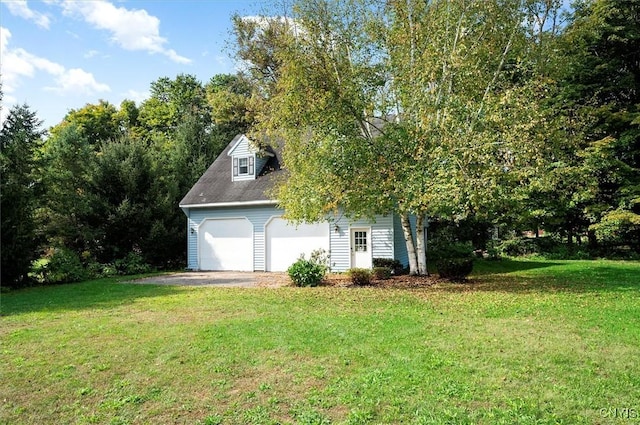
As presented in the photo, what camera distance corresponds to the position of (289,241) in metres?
17.3

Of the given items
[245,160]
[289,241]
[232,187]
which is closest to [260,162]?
[245,160]

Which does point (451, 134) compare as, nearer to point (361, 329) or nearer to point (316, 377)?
point (361, 329)

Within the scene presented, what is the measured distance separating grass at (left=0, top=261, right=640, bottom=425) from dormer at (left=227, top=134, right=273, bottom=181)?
9613 mm

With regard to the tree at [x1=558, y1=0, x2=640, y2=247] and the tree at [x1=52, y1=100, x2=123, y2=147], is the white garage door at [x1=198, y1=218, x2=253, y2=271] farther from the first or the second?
the tree at [x1=52, y1=100, x2=123, y2=147]

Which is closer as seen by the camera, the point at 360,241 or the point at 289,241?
the point at 360,241

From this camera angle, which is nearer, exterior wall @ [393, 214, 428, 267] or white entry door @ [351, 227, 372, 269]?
exterior wall @ [393, 214, 428, 267]

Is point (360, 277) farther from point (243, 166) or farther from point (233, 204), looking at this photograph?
point (243, 166)

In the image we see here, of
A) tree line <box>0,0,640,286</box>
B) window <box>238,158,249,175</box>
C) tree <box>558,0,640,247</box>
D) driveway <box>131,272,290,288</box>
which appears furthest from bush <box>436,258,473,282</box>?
tree <box>558,0,640,247</box>

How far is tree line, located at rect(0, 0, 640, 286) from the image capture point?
11836mm

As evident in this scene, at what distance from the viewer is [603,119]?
21.3 metres

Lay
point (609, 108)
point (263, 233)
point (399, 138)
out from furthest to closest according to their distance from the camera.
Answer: point (609, 108) < point (263, 233) < point (399, 138)

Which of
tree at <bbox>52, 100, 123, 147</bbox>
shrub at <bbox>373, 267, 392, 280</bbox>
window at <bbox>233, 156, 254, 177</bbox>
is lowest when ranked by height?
shrub at <bbox>373, 267, 392, 280</bbox>

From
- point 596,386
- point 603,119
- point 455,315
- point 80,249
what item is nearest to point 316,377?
point 596,386

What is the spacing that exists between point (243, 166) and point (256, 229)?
318 centimetres
